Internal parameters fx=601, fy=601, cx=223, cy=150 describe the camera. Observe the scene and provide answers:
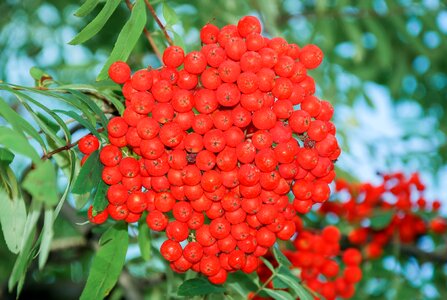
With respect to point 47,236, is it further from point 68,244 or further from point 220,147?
point 68,244

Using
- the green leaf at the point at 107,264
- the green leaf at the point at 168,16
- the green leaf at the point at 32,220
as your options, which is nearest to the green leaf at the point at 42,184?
the green leaf at the point at 32,220

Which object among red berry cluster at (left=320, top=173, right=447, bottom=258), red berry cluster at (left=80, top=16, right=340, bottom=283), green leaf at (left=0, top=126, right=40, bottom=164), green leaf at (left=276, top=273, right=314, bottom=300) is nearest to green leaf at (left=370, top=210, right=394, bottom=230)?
red berry cluster at (left=320, top=173, right=447, bottom=258)

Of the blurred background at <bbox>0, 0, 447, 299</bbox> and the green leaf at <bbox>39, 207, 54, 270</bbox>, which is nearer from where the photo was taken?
the green leaf at <bbox>39, 207, 54, 270</bbox>

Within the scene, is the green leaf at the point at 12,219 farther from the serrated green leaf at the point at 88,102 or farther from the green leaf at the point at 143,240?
the green leaf at the point at 143,240

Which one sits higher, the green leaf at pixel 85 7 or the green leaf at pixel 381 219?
the green leaf at pixel 85 7

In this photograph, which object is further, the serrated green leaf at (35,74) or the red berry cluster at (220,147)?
the serrated green leaf at (35,74)

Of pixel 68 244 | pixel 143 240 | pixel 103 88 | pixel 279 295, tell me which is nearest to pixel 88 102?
pixel 103 88

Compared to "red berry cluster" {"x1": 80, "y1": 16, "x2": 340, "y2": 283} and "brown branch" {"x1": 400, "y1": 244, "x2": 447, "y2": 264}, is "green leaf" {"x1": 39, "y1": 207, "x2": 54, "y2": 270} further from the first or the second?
"brown branch" {"x1": 400, "y1": 244, "x2": 447, "y2": 264}
